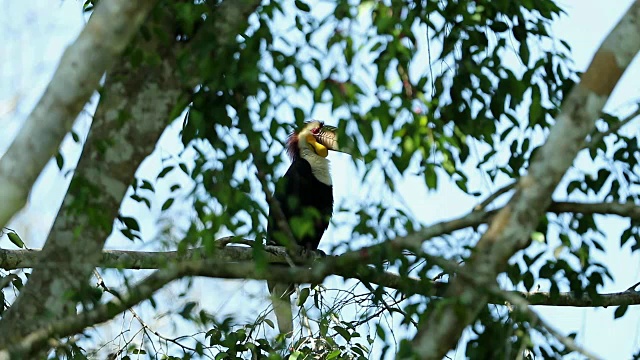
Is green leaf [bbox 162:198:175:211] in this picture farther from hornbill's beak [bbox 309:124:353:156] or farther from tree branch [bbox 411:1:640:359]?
hornbill's beak [bbox 309:124:353:156]

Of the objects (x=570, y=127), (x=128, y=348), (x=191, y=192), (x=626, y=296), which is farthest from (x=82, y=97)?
(x=626, y=296)

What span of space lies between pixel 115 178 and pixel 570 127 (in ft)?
4.37

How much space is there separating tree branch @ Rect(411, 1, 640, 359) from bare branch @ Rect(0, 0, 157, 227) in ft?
3.45

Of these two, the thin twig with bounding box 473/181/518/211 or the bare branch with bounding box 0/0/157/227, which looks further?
the thin twig with bounding box 473/181/518/211

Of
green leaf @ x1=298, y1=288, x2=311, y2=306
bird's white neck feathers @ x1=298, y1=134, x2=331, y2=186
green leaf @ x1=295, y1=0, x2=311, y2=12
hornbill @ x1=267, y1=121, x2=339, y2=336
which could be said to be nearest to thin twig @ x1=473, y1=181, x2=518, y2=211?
green leaf @ x1=295, y1=0, x2=311, y2=12


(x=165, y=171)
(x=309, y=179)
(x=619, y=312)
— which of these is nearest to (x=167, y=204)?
(x=165, y=171)

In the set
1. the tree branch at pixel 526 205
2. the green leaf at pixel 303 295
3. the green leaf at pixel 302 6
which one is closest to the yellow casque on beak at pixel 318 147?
the green leaf at pixel 303 295

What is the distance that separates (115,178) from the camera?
11.0 feet

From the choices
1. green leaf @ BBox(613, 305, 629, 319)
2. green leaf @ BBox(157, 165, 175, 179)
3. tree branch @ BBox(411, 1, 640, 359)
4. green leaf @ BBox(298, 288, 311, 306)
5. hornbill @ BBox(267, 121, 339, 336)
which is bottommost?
tree branch @ BBox(411, 1, 640, 359)

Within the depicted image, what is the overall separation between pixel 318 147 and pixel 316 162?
0.27 meters

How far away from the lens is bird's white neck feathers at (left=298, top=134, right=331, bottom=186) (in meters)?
7.37

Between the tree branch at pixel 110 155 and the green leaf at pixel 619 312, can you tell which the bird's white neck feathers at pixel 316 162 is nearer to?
the green leaf at pixel 619 312

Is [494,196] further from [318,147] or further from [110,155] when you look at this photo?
[318,147]

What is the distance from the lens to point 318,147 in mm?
7820
